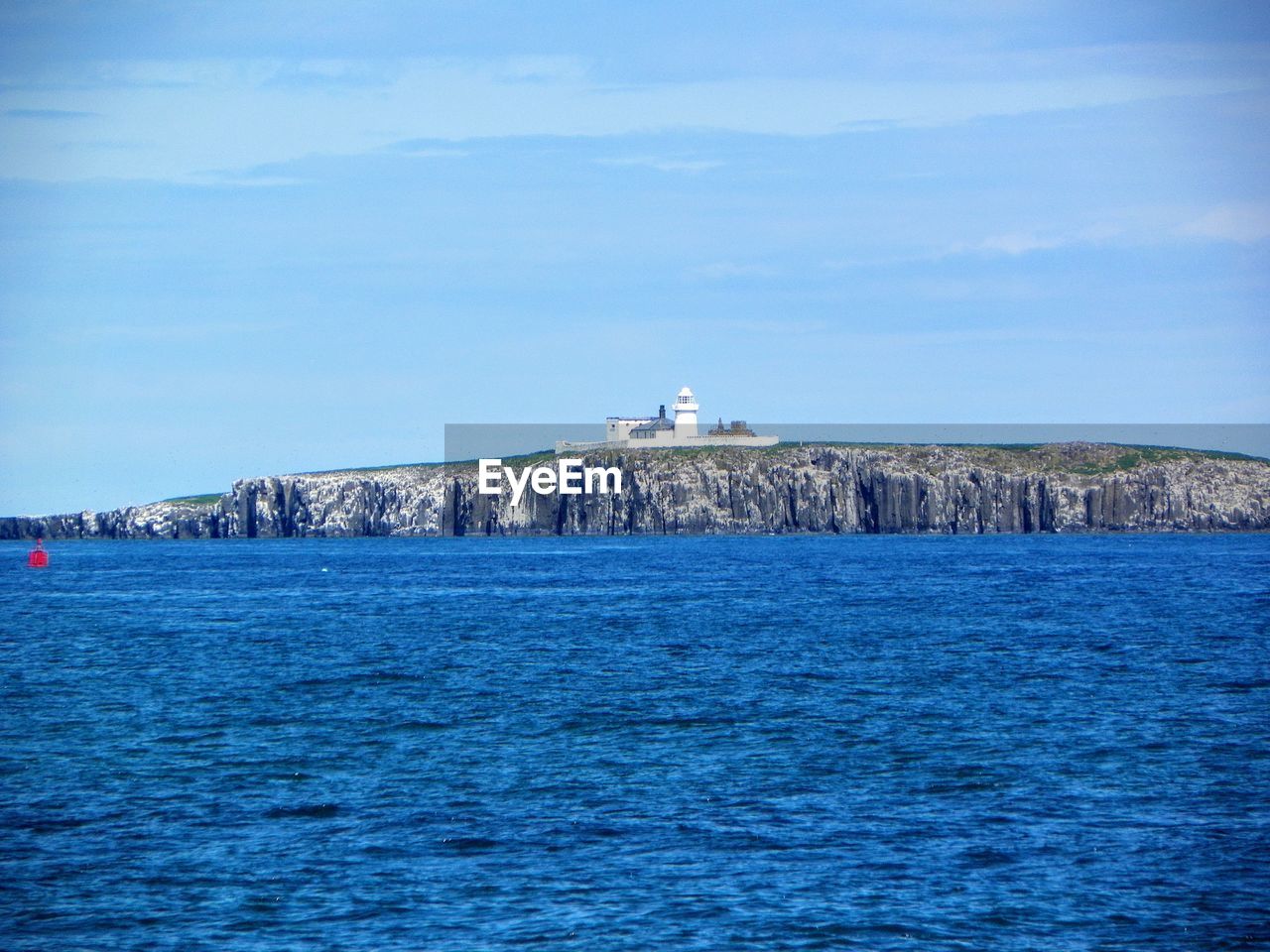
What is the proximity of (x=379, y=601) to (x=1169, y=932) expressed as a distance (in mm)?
70823

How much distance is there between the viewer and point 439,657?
53406 millimetres

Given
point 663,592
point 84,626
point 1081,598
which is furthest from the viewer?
point 663,592

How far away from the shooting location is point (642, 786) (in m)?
28.1

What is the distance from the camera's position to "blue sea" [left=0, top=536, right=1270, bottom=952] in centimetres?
1992

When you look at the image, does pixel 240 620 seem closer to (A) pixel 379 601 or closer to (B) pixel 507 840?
(A) pixel 379 601

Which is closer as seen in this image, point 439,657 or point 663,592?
point 439,657

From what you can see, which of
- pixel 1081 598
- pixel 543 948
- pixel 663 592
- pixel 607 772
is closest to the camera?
pixel 543 948

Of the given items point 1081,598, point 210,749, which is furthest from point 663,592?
point 210,749

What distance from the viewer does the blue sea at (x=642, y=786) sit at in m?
19.9

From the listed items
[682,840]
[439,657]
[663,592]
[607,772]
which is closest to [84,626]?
[439,657]

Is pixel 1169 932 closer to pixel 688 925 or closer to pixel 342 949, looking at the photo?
pixel 688 925

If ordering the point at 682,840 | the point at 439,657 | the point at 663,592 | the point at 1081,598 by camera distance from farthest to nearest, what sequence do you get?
the point at 663,592
the point at 1081,598
the point at 439,657
the point at 682,840

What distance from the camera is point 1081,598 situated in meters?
81.9

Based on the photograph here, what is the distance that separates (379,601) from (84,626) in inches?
775
